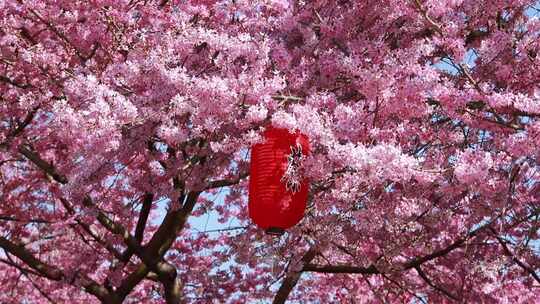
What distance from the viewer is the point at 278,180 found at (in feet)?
17.2

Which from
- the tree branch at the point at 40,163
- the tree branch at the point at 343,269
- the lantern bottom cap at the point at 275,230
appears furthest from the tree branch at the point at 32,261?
the lantern bottom cap at the point at 275,230

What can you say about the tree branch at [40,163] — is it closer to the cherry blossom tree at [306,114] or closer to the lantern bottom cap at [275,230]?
the cherry blossom tree at [306,114]

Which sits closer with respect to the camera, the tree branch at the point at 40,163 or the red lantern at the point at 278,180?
the red lantern at the point at 278,180

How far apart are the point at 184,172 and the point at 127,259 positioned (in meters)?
2.29

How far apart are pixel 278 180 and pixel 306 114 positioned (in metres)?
0.55

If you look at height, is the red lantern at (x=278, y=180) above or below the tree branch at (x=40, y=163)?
below

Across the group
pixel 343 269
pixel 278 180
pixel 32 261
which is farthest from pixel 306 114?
pixel 32 261

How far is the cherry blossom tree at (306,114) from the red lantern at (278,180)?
136 mm

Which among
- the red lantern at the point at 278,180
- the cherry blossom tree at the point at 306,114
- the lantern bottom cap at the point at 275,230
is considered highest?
the cherry blossom tree at the point at 306,114

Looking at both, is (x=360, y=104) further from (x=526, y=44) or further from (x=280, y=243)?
(x=280, y=243)

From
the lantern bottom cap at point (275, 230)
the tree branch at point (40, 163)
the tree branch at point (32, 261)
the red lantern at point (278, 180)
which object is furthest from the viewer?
the tree branch at point (32, 261)

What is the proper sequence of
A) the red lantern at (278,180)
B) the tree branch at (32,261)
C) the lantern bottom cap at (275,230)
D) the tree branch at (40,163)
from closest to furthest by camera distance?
the red lantern at (278,180) → the lantern bottom cap at (275,230) → the tree branch at (40,163) → the tree branch at (32,261)

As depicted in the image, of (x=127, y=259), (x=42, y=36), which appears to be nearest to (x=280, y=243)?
(x=127, y=259)

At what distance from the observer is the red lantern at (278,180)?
525cm
